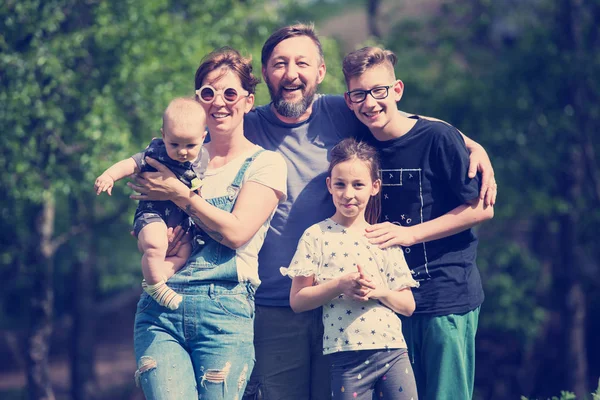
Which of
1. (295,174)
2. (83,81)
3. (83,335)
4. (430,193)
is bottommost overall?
(83,335)

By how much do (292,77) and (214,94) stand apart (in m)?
0.51

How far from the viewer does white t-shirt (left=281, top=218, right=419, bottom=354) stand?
382cm

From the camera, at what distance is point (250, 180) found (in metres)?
3.83

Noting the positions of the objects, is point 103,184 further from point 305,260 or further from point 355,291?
point 355,291

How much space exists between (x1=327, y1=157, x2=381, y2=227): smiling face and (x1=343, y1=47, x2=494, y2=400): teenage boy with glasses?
0.28 meters

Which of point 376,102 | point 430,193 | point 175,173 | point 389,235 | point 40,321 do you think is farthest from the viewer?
point 40,321

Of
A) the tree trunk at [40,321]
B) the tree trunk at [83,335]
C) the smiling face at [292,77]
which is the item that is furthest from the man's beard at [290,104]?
the tree trunk at [83,335]

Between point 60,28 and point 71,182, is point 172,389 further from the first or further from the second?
point 60,28

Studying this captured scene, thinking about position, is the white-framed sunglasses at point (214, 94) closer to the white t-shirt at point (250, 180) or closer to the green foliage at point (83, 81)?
the white t-shirt at point (250, 180)

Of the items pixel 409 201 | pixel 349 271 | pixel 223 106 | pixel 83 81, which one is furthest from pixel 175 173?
pixel 83 81

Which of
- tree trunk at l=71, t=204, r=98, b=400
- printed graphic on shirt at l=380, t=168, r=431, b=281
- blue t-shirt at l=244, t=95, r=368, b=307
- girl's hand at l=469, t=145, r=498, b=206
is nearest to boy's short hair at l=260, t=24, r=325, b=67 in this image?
blue t-shirt at l=244, t=95, r=368, b=307

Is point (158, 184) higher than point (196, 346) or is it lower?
higher

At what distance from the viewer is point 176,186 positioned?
3607 mm

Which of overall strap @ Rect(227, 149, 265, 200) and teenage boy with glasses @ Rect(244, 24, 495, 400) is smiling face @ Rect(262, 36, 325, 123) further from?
overall strap @ Rect(227, 149, 265, 200)
